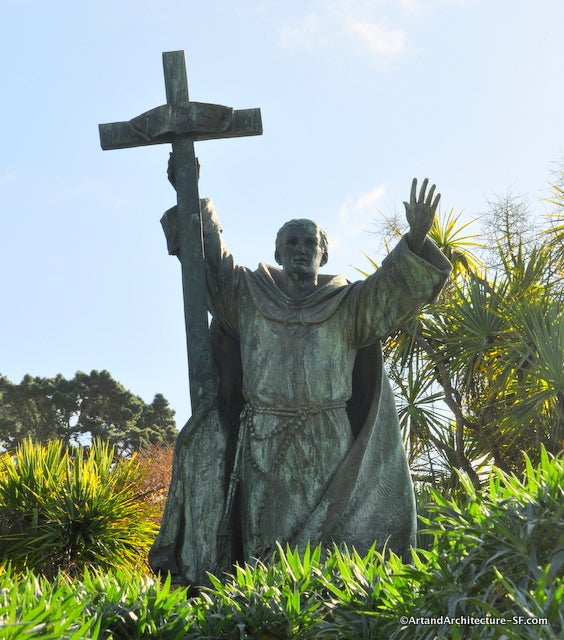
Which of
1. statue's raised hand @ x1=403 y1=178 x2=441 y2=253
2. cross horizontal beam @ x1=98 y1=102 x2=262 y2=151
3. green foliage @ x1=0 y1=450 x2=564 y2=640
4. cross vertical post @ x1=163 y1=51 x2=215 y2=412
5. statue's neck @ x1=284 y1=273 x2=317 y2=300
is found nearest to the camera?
green foliage @ x1=0 y1=450 x2=564 y2=640

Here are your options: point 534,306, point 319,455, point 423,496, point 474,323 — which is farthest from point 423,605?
point 474,323

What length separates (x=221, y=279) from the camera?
21.8ft

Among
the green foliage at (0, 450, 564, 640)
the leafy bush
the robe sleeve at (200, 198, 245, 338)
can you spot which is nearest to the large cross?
the robe sleeve at (200, 198, 245, 338)

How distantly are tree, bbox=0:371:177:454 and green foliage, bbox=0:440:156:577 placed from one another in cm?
1375

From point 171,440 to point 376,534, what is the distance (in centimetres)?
2196

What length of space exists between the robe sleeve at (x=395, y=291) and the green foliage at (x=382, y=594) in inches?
52.7

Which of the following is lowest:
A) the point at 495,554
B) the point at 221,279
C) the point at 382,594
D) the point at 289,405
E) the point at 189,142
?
the point at 382,594

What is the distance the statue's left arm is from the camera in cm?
609

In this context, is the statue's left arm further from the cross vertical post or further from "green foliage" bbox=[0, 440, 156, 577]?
"green foliage" bbox=[0, 440, 156, 577]

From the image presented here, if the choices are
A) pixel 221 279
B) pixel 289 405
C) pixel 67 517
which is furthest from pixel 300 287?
pixel 67 517

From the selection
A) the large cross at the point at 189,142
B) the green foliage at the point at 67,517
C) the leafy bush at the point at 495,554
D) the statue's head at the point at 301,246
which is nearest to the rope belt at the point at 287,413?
the large cross at the point at 189,142

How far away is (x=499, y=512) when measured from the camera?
15.0 feet

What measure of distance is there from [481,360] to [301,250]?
428 inches

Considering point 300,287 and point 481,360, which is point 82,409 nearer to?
point 481,360
